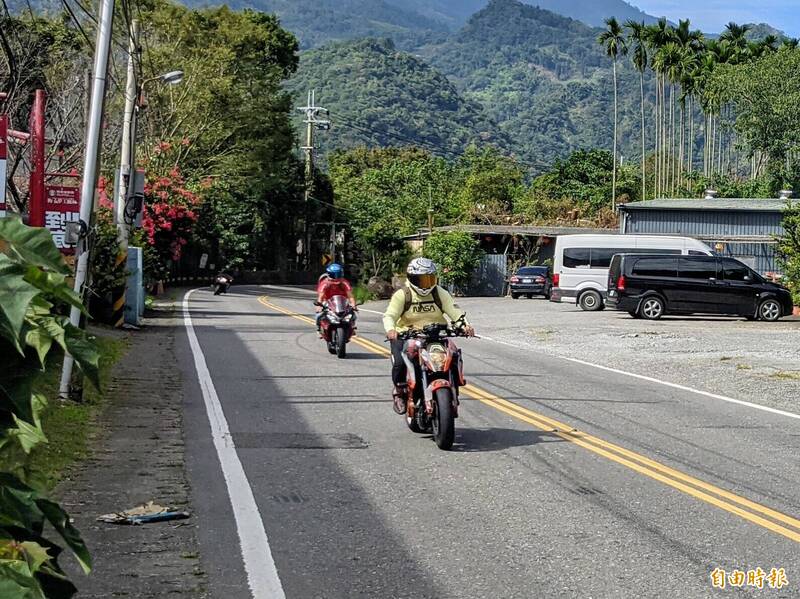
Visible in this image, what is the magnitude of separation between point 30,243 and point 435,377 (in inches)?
325

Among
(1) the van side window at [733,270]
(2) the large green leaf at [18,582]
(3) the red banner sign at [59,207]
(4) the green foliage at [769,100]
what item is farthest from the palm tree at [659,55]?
(2) the large green leaf at [18,582]

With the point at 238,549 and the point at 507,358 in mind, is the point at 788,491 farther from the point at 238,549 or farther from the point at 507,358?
the point at 507,358

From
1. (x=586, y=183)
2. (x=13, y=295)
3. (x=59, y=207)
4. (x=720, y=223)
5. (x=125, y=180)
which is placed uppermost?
(x=586, y=183)

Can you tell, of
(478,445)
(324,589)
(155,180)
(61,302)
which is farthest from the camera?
(155,180)

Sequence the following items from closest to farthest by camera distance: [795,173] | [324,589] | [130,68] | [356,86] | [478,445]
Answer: [324,589], [478,445], [130,68], [795,173], [356,86]

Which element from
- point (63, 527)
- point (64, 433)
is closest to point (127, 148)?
point (64, 433)

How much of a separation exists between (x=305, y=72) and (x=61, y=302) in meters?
192

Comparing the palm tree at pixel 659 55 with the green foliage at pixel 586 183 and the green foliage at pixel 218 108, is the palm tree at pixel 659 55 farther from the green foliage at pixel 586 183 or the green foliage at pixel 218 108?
the green foliage at pixel 218 108

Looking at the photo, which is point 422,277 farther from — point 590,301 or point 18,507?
point 590,301

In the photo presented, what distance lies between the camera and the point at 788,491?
29.7ft

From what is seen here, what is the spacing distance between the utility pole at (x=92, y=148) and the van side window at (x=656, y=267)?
20.6 m

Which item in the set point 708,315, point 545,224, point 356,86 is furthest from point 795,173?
point 356,86

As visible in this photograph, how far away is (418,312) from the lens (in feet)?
38.4

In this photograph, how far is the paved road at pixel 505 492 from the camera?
6.57 meters
